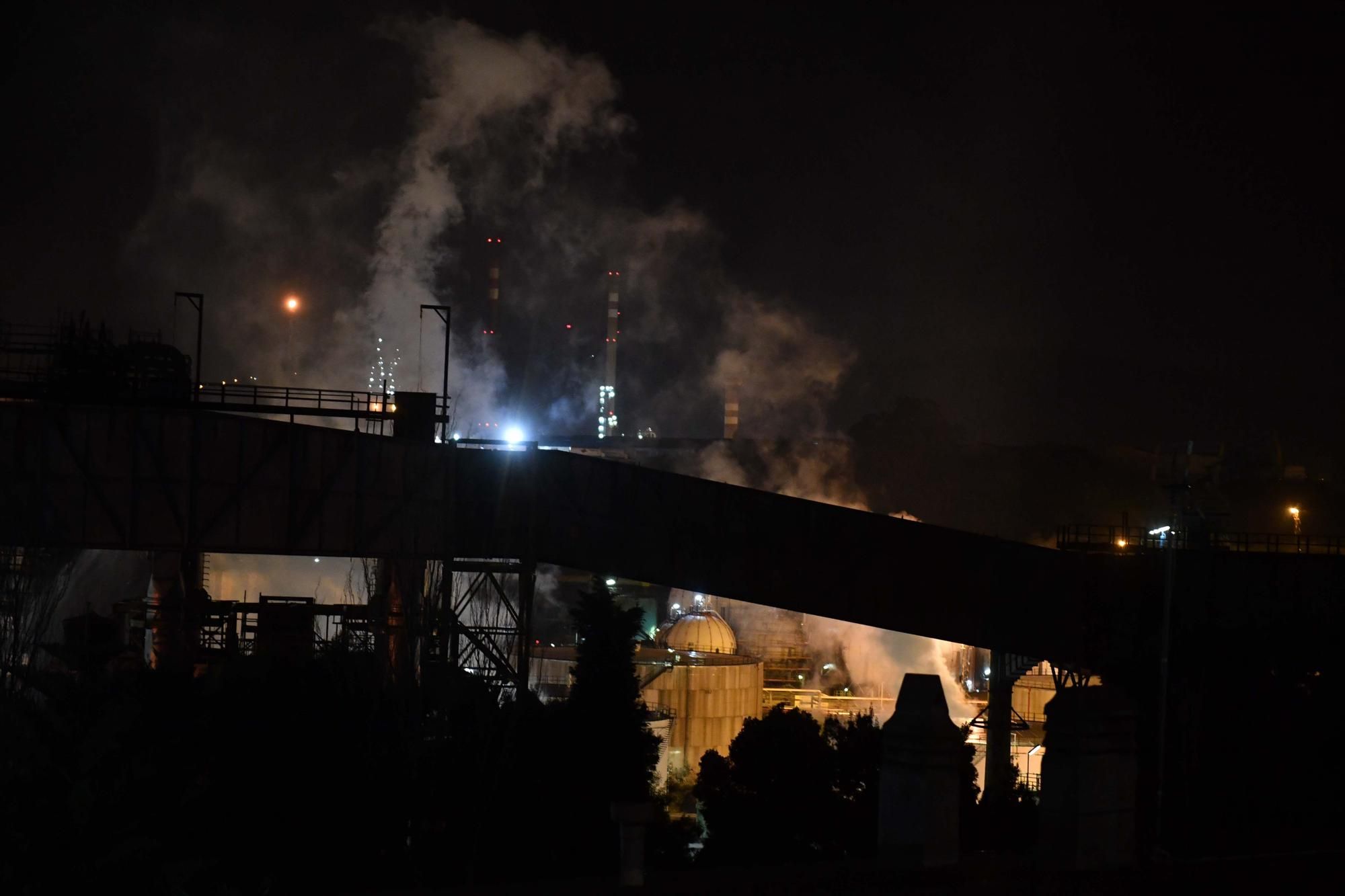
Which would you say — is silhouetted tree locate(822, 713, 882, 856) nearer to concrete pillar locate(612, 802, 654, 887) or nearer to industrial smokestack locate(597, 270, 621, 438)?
concrete pillar locate(612, 802, 654, 887)

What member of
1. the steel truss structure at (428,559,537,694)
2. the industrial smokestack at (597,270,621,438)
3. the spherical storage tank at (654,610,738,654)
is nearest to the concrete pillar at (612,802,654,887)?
the steel truss structure at (428,559,537,694)

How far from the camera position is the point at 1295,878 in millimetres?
10141

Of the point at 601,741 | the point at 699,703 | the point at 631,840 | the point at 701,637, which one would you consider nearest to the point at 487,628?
the point at 601,741

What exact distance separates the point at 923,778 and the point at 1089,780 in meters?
1.41

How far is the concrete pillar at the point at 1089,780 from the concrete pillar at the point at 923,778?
0.88 m

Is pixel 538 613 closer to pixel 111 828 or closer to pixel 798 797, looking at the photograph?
pixel 798 797

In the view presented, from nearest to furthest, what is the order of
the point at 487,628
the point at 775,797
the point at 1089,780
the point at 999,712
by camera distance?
the point at 1089,780
the point at 775,797
the point at 487,628
the point at 999,712

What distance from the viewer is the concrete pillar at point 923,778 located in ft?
31.3

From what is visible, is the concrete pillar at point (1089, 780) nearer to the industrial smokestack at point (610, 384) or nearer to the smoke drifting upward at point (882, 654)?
the smoke drifting upward at point (882, 654)

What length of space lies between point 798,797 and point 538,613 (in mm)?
55482

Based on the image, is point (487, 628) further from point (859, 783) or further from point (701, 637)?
point (701, 637)

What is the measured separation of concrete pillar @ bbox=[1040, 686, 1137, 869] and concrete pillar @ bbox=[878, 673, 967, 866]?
0.88 metres

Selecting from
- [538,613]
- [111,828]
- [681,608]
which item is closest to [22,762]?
[111,828]

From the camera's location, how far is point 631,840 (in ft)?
30.4
